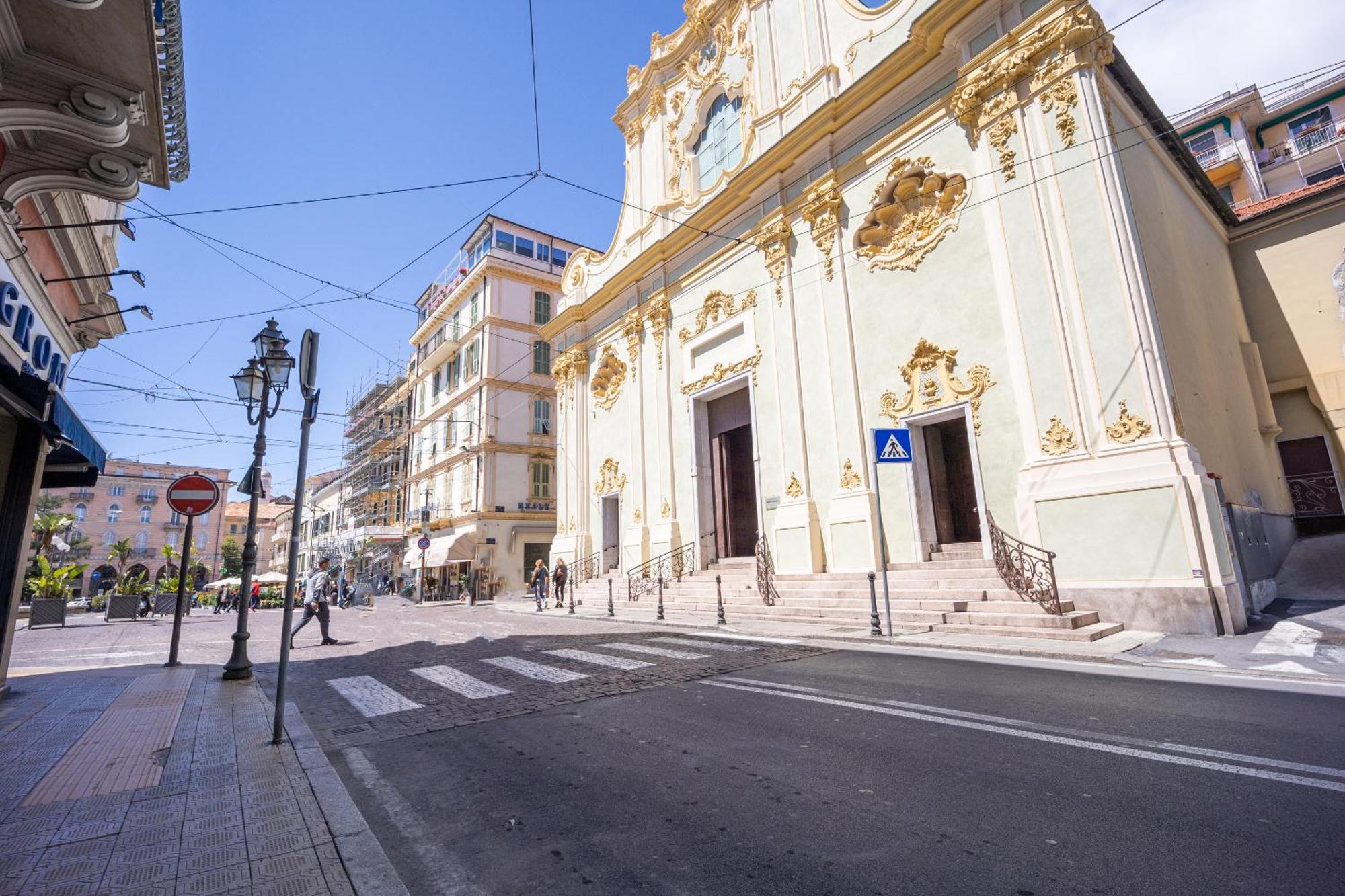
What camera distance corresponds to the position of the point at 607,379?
82.7 ft

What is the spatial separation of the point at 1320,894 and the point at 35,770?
23.3 ft

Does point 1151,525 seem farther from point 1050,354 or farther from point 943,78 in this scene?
point 943,78

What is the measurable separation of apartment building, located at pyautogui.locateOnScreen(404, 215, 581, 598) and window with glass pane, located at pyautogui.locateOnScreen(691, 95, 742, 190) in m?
13.5

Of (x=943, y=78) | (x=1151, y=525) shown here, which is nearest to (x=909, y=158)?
(x=943, y=78)

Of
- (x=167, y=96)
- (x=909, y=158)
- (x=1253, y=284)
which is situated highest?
(x=909, y=158)

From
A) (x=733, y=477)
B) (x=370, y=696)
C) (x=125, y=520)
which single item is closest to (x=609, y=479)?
(x=733, y=477)

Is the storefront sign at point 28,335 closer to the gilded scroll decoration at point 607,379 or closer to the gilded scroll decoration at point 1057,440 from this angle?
the gilded scroll decoration at point 1057,440

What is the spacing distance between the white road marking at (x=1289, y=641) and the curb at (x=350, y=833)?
927 centimetres

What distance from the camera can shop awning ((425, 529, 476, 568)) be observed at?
102ft

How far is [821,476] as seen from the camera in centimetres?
1608

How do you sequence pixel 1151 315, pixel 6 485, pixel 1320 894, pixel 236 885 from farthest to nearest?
pixel 1151 315 → pixel 6 485 → pixel 236 885 → pixel 1320 894

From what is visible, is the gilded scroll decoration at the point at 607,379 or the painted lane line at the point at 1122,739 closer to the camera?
the painted lane line at the point at 1122,739

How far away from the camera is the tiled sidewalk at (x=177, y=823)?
8.73ft

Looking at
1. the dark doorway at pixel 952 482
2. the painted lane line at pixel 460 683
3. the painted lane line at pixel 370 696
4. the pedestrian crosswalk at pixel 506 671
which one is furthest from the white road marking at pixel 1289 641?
the painted lane line at pixel 370 696
